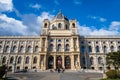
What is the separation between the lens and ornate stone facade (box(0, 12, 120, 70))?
190 ft

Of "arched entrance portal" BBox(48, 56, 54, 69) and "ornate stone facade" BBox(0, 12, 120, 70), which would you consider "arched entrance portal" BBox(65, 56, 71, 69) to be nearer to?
"ornate stone facade" BBox(0, 12, 120, 70)

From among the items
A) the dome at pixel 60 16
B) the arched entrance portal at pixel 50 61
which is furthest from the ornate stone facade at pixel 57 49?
the dome at pixel 60 16

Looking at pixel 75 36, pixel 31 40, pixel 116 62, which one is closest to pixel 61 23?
pixel 75 36

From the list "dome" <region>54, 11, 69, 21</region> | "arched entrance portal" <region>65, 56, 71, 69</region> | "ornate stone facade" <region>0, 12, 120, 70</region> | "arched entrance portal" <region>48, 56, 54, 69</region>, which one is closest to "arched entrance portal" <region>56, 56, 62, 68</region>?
"ornate stone facade" <region>0, 12, 120, 70</region>

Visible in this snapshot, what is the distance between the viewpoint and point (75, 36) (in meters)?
60.8

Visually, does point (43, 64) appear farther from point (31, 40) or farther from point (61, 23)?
point (61, 23)

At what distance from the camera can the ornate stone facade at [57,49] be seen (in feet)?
190

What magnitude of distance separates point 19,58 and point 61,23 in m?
24.9

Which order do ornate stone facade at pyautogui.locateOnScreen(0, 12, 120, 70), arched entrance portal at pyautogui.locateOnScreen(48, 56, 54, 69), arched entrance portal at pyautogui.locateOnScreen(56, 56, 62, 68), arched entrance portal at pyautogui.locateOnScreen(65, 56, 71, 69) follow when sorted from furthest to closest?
arched entrance portal at pyautogui.locateOnScreen(48, 56, 54, 69) < ornate stone facade at pyautogui.locateOnScreen(0, 12, 120, 70) < arched entrance portal at pyautogui.locateOnScreen(65, 56, 71, 69) < arched entrance portal at pyautogui.locateOnScreen(56, 56, 62, 68)

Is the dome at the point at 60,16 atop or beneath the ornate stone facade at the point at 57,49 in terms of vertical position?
atop

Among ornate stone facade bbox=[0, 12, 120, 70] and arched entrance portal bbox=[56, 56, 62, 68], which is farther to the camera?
ornate stone facade bbox=[0, 12, 120, 70]

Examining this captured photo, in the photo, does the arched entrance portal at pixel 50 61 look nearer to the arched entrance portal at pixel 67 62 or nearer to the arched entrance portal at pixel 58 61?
the arched entrance portal at pixel 58 61

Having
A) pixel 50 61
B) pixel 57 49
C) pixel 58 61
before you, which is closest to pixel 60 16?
pixel 57 49

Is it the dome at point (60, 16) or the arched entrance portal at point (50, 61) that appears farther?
the dome at point (60, 16)
